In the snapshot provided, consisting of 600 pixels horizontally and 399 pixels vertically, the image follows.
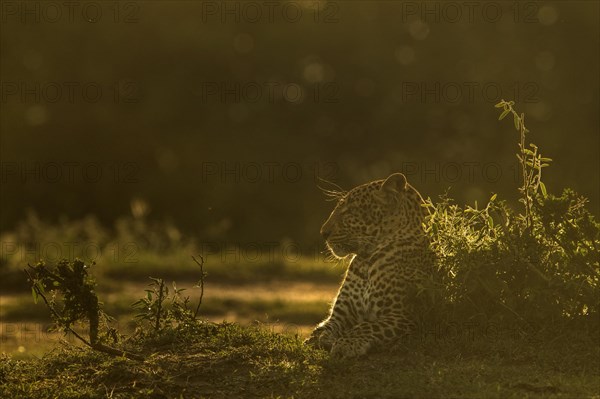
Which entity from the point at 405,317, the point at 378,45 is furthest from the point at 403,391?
the point at 378,45

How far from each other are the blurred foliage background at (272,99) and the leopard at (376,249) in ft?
53.0

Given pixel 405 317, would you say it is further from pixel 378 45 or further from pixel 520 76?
pixel 378 45

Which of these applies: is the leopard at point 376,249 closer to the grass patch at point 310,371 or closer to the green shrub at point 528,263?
the green shrub at point 528,263

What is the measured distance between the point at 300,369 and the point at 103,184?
20.0 m

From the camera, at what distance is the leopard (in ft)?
30.2

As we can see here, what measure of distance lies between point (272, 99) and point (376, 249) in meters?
22.2

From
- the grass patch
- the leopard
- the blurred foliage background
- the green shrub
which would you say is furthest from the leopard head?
the blurred foliage background

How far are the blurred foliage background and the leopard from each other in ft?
53.0

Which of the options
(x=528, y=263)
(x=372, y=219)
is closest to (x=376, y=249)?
(x=372, y=219)

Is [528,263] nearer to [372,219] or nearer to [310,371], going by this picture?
[372,219]

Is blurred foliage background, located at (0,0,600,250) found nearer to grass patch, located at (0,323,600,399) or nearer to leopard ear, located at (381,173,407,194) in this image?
leopard ear, located at (381,173,407,194)

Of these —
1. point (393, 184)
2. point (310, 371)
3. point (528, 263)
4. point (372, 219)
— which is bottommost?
point (310, 371)

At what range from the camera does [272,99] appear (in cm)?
3139

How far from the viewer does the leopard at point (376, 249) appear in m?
9.20
